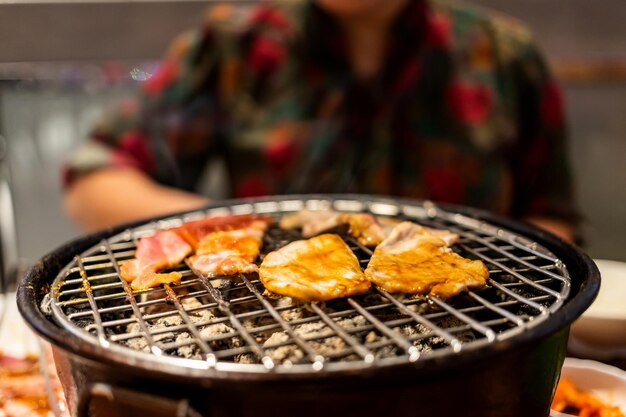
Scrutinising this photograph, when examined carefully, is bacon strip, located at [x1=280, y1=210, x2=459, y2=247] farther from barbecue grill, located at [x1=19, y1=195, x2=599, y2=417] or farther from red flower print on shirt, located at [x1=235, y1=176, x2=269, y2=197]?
red flower print on shirt, located at [x1=235, y1=176, x2=269, y2=197]

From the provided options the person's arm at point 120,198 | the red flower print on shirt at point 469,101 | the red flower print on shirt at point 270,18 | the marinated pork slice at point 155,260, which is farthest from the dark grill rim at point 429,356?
the red flower print on shirt at point 270,18

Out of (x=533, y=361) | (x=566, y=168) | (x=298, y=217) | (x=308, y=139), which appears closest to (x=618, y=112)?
(x=566, y=168)

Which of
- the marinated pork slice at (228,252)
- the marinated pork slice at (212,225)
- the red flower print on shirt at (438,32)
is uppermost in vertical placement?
the red flower print on shirt at (438,32)

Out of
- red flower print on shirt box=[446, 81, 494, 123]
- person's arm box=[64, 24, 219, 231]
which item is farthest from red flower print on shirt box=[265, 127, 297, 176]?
red flower print on shirt box=[446, 81, 494, 123]

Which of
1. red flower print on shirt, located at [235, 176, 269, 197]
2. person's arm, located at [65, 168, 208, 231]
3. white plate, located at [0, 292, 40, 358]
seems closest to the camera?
white plate, located at [0, 292, 40, 358]

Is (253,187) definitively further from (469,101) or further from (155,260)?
(155,260)

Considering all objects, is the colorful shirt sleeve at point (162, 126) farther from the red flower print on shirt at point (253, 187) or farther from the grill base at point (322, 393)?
the grill base at point (322, 393)

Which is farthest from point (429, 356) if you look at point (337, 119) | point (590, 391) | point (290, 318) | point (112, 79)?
point (112, 79)
